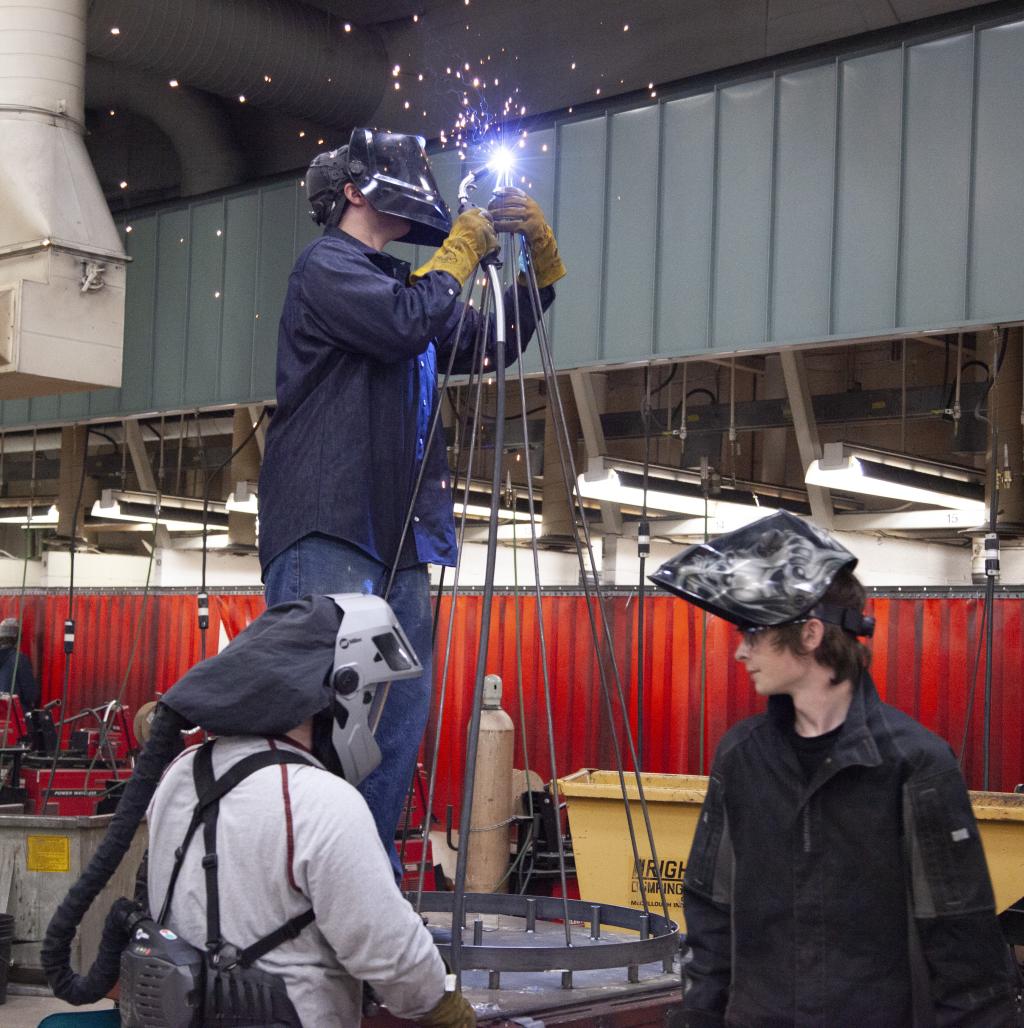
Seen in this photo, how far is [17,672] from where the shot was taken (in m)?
11.5

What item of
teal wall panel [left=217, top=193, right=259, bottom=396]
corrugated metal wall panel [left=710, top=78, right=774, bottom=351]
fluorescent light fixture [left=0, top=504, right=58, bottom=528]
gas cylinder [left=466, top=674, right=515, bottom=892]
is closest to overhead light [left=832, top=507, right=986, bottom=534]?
corrugated metal wall panel [left=710, top=78, right=774, bottom=351]

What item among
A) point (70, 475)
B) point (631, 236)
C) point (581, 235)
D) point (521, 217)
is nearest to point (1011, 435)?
point (631, 236)

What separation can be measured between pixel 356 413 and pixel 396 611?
0.46m

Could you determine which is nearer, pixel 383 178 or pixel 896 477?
pixel 383 178

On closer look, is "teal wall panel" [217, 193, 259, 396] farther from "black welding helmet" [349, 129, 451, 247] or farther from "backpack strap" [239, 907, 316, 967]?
"backpack strap" [239, 907, 316, 967]

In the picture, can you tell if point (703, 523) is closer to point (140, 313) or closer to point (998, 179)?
point (140, 313)

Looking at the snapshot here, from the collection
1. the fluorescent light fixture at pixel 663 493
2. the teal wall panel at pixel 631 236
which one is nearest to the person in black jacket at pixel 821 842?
the teal wall panel at pixel 631 236

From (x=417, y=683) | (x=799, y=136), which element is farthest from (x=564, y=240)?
(x=417, y=683)

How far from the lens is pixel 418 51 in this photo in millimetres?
10922

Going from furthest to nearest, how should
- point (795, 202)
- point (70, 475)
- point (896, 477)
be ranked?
point (70, 475) → point (896, 477) → point (795, 202)

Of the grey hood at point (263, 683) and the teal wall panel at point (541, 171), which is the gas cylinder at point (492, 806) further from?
the grey hood at point (263, 683)

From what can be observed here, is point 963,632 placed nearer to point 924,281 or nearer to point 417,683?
point 924,281

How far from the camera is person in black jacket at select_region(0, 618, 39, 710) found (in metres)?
11.5

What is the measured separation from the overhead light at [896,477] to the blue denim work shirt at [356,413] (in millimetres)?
5182
